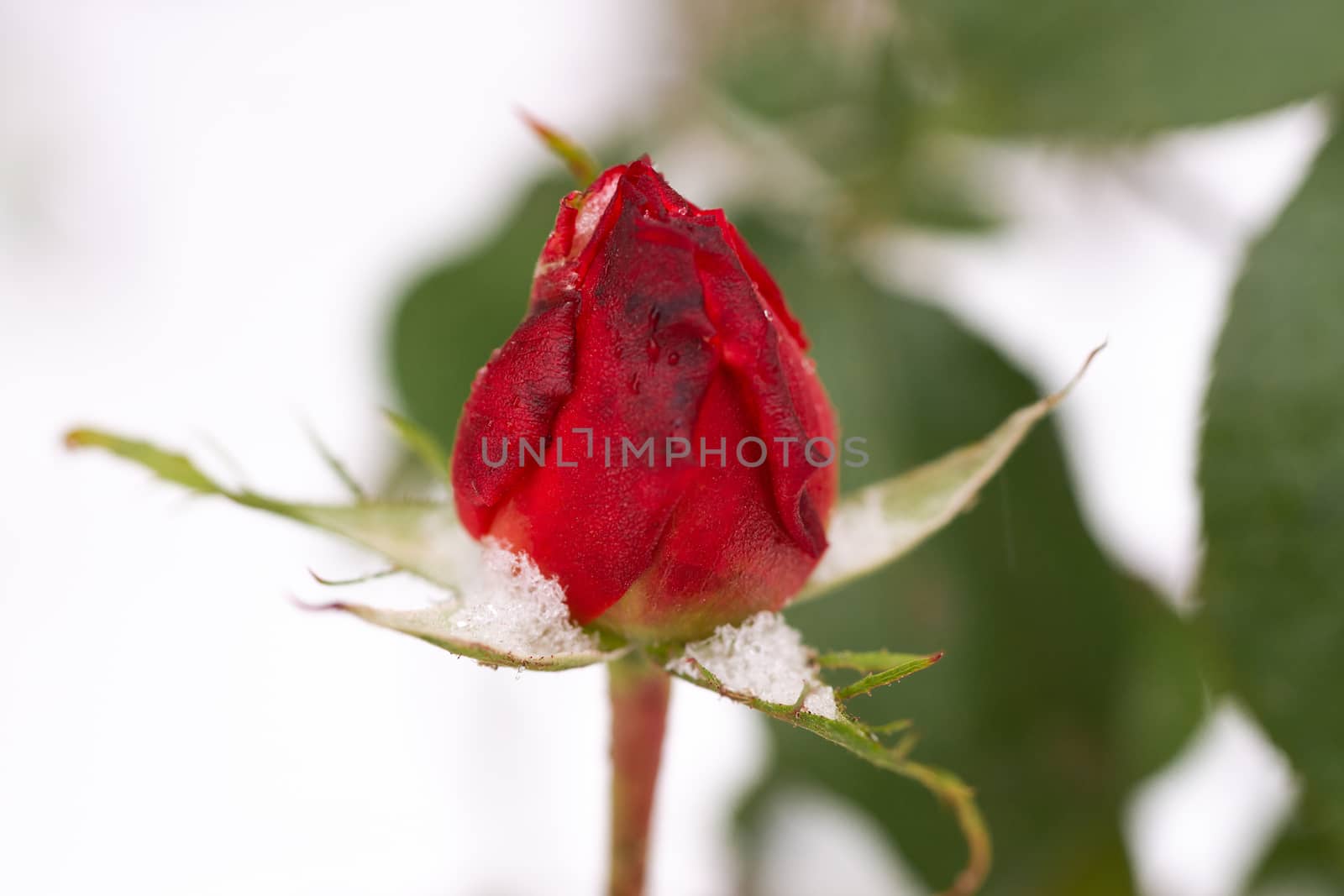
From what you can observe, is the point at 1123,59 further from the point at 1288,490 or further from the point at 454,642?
the point at 454,642

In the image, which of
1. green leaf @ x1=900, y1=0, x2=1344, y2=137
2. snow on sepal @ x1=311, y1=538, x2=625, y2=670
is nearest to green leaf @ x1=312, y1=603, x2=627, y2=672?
snow on sepal @ x1=311, y1=538, x2=625, y2=670

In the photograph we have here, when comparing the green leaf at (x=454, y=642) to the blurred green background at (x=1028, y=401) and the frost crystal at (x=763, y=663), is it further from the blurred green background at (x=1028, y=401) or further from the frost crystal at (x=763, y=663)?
the blurred green background at (x=1028, y=401)

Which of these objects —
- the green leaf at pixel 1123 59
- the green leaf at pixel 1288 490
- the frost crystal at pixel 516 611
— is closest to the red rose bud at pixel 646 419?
the frost crystal at pixel 516 611

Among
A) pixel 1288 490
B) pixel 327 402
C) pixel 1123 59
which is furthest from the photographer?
pixel 327 402

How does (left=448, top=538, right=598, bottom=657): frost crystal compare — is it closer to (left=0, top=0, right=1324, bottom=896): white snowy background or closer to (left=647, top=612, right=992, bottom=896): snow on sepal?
(left=647, top=612, right=992, bottom=896): snow on sepal

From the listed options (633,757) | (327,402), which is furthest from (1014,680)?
(327,402)

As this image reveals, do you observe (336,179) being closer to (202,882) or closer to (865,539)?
(202,882)
